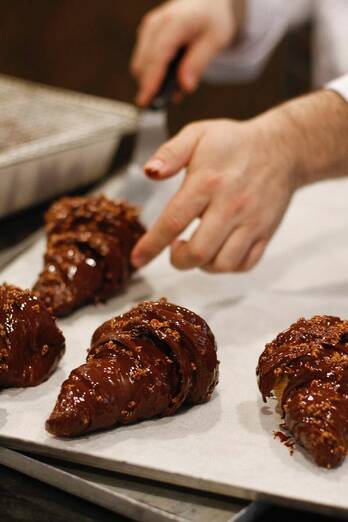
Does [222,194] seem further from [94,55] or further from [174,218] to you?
[94,55]

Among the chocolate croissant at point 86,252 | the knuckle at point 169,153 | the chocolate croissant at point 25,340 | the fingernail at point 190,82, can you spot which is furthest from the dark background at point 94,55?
the chocolate croissant at point 25,340

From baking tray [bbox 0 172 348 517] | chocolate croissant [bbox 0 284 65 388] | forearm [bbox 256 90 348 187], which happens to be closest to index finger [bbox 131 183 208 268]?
baking tray [bbox 0 172 348 517]

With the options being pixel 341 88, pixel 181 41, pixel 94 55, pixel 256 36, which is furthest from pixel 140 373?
pixel 94 55

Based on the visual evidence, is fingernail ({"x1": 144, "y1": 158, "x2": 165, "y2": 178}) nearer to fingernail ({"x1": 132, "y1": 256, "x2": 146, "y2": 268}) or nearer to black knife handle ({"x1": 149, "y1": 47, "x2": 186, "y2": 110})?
fingernail ({"x1": 132, "y1": 256, "x2": 146, "y2": 268})

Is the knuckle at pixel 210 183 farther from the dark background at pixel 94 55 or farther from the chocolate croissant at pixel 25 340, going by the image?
the dark background at pixel 94 55

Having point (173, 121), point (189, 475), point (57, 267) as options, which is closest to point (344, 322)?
point (189, 475)

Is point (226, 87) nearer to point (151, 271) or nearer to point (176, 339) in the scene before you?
point (151, 271)

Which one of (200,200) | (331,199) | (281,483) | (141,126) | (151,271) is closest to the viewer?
(281,483)
